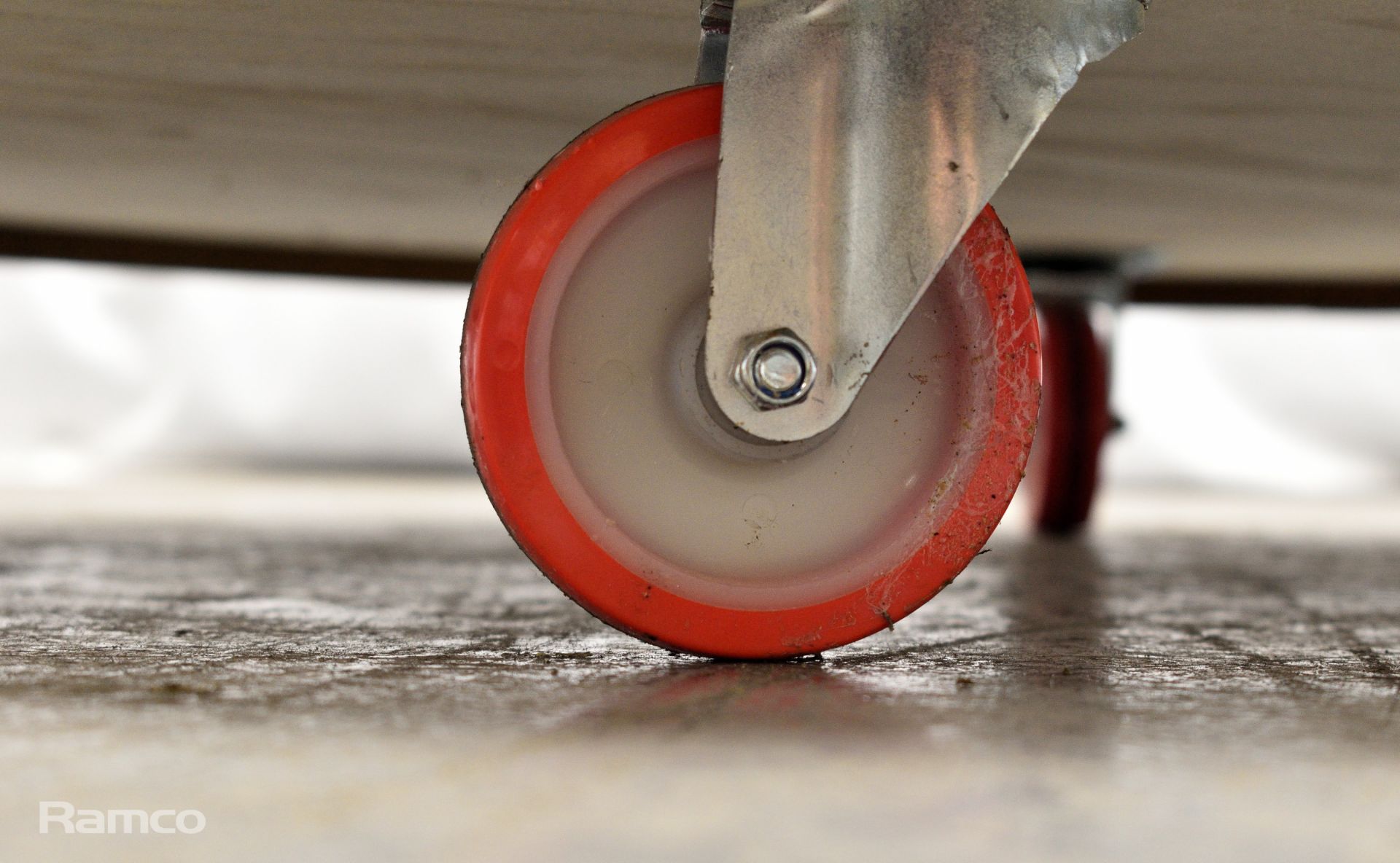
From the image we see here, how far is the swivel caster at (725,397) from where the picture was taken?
87 centimetres

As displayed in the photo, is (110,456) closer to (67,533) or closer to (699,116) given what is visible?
(67,533)

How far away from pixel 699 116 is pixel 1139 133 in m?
0.69

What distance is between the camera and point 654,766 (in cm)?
66

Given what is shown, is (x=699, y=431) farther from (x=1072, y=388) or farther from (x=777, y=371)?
(x=1072, y=388)

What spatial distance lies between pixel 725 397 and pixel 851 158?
0.18 metres

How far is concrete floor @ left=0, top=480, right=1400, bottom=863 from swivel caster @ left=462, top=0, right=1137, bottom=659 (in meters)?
0.07

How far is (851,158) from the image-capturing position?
894 millimetres

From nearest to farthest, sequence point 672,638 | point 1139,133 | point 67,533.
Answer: point 672,638 → point 1139,133 → point 67,533

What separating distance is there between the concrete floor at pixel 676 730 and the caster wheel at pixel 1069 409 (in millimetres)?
818

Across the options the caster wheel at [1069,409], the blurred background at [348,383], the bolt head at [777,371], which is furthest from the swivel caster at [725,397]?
the blurred background at [348,383]

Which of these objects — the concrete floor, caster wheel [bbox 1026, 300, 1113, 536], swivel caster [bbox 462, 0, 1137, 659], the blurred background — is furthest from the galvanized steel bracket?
the blurred background

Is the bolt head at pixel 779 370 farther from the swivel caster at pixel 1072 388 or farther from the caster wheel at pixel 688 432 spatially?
the swivel caster at pixel 1072 388

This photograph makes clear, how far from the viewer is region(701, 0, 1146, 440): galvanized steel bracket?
2.89ft

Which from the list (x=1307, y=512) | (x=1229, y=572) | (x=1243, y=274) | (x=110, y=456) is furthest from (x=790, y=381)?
(x=110, y=456)
